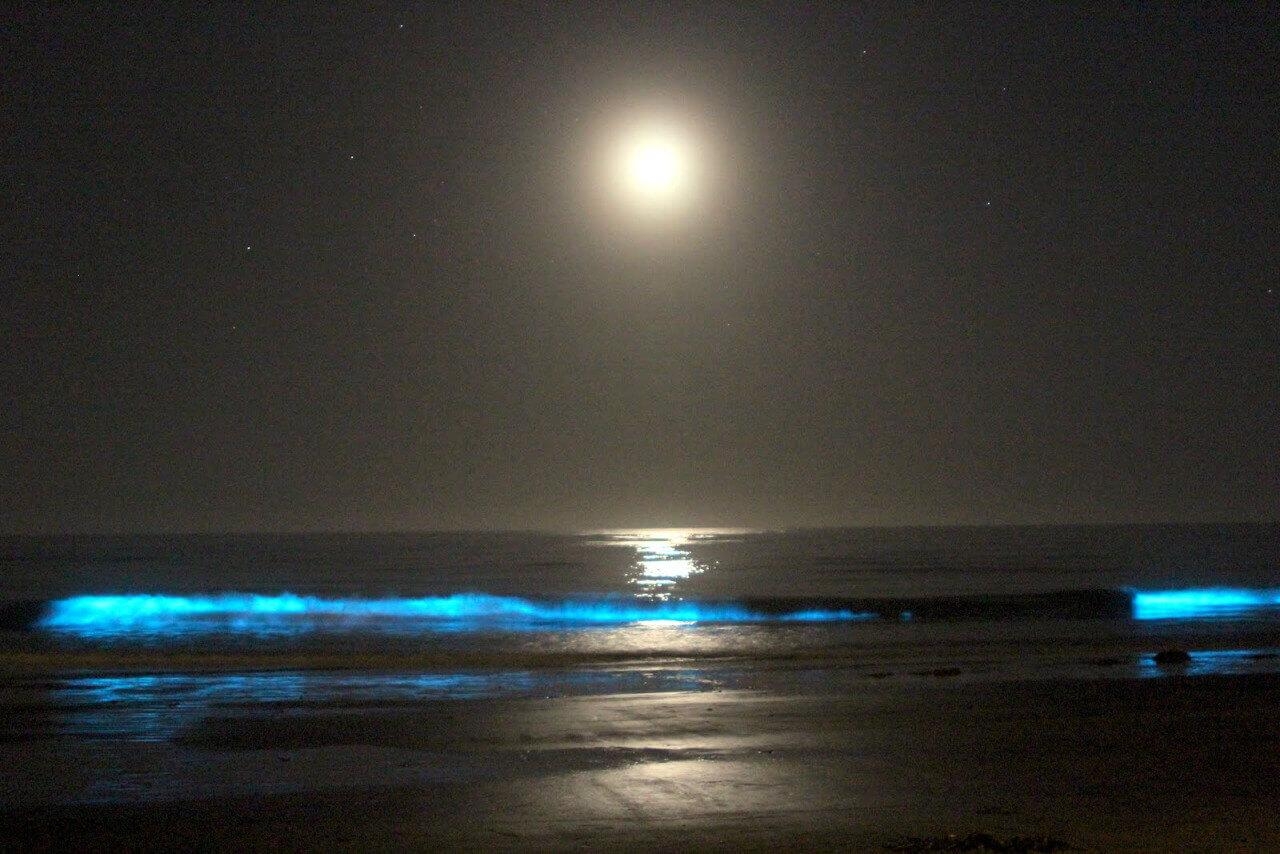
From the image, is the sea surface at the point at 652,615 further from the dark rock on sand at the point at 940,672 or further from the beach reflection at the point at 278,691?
the beach reflection at the point at 278,691

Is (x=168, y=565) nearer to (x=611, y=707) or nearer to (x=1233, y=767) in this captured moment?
(x=611, y=707)

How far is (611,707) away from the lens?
60.5 ft

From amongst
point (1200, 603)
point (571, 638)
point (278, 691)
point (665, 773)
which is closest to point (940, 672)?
point (665, 773)

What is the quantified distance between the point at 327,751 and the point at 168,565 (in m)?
109

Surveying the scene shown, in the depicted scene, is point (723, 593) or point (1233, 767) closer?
point (1233, 767)

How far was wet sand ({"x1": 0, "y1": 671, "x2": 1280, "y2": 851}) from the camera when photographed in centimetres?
1073

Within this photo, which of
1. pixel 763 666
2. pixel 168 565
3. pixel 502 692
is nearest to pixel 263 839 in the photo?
pixel 502 692

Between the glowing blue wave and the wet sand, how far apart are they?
820 inches

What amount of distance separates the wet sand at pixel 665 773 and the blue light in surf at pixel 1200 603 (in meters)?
23.9

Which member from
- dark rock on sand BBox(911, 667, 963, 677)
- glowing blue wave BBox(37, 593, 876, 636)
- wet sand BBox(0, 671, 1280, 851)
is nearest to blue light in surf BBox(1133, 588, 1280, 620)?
glowing blue wave BBox(37, 593, 876, 636)

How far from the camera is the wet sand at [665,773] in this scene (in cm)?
1073

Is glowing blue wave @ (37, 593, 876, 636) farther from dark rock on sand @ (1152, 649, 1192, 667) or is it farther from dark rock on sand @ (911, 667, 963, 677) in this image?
dark rock on sand @ (911, 667, 963, 677)

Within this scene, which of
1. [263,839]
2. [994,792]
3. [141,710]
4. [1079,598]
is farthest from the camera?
[1079,598]

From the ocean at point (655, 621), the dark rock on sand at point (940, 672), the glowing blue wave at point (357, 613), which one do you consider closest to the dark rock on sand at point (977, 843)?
the ocean at point (655, 621)
